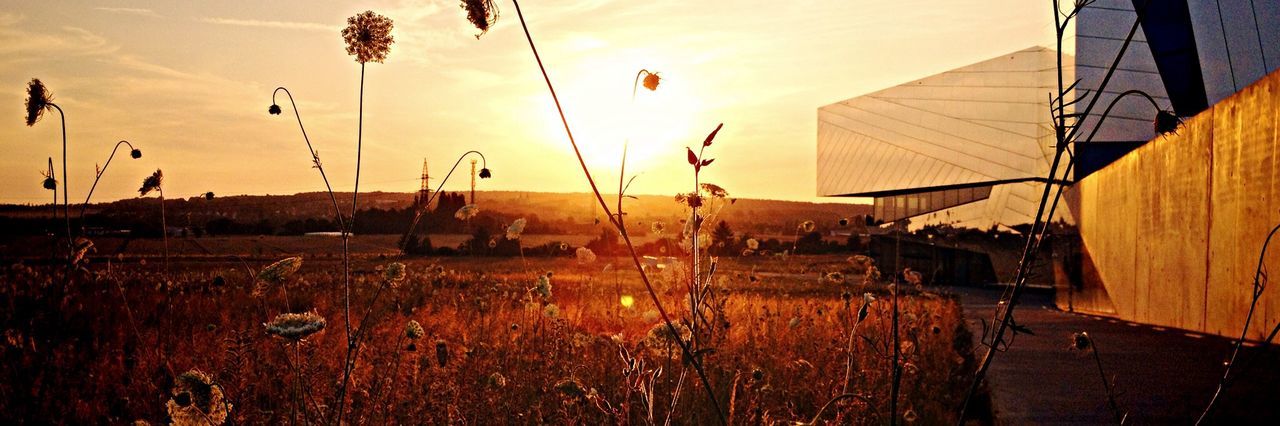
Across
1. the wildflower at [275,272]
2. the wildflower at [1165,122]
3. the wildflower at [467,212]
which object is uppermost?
the wildflower at [1165,122]

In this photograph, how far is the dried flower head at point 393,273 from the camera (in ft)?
11.2

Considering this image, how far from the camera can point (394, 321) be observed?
8008 mm

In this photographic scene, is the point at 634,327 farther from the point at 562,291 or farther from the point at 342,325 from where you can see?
the point at 562,291

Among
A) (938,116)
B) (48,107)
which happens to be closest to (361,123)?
(48,107)

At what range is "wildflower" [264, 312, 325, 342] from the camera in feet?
7.64

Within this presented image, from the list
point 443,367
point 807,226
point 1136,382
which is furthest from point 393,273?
point 1136,382

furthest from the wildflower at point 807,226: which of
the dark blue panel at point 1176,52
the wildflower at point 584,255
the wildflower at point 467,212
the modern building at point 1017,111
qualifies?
the dark blue panel at point 1176,52

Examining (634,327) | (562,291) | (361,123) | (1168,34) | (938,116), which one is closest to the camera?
(361,123)

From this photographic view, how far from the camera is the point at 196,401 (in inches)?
94.0

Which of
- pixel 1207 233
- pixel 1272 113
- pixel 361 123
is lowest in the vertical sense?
pixel 1207 233

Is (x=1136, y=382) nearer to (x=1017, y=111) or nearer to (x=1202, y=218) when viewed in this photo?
(x=1202, y=218)

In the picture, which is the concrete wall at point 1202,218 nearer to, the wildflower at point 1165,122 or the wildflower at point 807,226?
the wildflower at point 807,226

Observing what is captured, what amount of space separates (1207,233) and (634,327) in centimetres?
488

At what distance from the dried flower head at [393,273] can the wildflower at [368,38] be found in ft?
2.94
